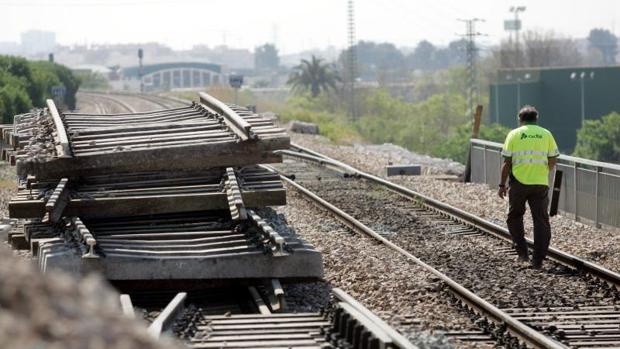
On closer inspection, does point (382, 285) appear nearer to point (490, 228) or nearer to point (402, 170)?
point (490, 228)

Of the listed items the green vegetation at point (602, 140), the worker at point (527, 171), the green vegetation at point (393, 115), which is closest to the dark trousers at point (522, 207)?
the worker at point (527, 171)

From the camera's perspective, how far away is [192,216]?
40.8 ft

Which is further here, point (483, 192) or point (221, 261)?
point (483, 192)

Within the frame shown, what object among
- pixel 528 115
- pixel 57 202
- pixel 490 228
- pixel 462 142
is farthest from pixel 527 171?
pixel 462 142

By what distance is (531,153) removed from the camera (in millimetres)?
12680

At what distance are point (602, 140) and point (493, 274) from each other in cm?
5333

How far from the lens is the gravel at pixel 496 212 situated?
13414 mm

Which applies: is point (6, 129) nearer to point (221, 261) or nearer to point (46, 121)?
point (46, 121)

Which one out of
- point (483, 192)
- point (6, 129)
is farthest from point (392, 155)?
point (6, 129)

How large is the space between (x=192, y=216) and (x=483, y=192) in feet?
30.7

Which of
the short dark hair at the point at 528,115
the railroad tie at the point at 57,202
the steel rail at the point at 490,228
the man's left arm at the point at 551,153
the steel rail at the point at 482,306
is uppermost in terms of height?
the short dark hair at the point at 528,115

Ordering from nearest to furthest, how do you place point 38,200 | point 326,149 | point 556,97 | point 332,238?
point 38,200, point 332,238, point 326,149, point 556,97

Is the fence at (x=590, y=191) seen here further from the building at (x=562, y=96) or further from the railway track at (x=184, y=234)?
the building at (x=562, y=96)

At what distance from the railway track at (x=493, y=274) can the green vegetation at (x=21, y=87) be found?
19.6m
